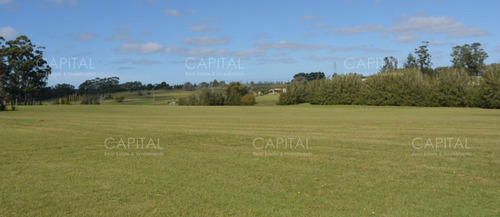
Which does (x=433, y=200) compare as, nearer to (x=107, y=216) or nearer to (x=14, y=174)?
(x=107, y=216)

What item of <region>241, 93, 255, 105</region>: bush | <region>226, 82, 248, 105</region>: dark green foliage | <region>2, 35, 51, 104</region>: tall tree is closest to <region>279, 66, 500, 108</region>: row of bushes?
<region>241, 93, 255, 105</region>: bush

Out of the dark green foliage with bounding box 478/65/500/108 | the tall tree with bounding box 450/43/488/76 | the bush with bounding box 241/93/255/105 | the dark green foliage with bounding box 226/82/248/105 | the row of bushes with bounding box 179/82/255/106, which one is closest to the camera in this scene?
the dark green foliage with bounding box 478/65/500/108

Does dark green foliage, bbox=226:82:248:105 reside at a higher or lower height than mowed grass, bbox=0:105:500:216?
higher

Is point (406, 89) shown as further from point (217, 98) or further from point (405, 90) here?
point (217, 98)

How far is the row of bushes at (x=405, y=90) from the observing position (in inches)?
2621

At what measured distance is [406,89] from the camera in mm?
77062

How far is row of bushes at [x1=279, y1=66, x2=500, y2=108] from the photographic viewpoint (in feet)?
218

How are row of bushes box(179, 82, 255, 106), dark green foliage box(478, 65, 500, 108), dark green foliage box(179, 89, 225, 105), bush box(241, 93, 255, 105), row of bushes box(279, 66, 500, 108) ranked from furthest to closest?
dark green foliage box(179, 89, 225, 105), row of bushes box(179, 82, 255, 106), bush box(241, 93, 255, 105), row of bushes box(279, 66, 500, 108), dark green foliage box(478, 65, 500, 108)

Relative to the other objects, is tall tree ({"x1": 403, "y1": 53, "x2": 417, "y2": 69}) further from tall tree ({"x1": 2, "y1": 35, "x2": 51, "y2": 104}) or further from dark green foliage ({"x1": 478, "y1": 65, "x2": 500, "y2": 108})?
tall tree ({"x1": 2, "y1": 35, "x2": 51, "y2": 104})

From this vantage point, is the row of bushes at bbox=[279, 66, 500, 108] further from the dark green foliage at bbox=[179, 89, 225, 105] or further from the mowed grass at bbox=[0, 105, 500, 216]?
the mowed grass at bbox=[0, 105, 500, 216]

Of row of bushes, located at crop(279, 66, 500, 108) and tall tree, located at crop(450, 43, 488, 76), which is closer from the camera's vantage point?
row of bushes, located at crop(279, 66, 500, 108)

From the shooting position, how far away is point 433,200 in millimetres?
9297

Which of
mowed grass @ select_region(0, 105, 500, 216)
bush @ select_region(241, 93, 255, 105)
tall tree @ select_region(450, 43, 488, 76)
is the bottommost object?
mowed grass @ select_region(0, 105, 500, 216)

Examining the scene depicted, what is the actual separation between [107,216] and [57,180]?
3.82 metres
